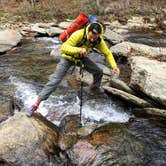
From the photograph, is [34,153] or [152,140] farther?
[152,140]

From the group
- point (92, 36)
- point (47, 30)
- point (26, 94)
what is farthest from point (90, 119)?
point (47, 30)

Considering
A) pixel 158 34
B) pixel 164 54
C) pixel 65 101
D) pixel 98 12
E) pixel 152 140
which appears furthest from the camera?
pixel 98 12

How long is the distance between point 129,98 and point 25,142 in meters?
3.34

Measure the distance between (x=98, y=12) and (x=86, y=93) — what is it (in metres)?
19.3

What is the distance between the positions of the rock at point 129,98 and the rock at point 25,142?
8.38ft

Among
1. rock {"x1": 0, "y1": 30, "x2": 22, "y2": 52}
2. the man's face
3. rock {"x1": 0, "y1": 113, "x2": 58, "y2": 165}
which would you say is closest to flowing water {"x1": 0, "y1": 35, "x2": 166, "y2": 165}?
rock {"x1": 0, "y1": 30, "x2": 22, "y2": 52}

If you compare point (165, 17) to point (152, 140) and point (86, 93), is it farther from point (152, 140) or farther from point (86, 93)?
point (152, 140)

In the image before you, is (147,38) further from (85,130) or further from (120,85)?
(85,130)

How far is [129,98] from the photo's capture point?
337 inches

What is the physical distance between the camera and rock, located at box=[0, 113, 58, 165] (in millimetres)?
6090

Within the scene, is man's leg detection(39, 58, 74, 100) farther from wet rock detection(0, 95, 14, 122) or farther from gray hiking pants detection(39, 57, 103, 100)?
wet rock detection(0, 95, 14, 122)

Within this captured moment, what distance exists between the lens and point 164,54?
11.3m

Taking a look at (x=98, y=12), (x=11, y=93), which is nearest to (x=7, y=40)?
(x=11, y=93)

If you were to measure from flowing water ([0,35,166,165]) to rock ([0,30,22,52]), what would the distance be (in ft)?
3.48
